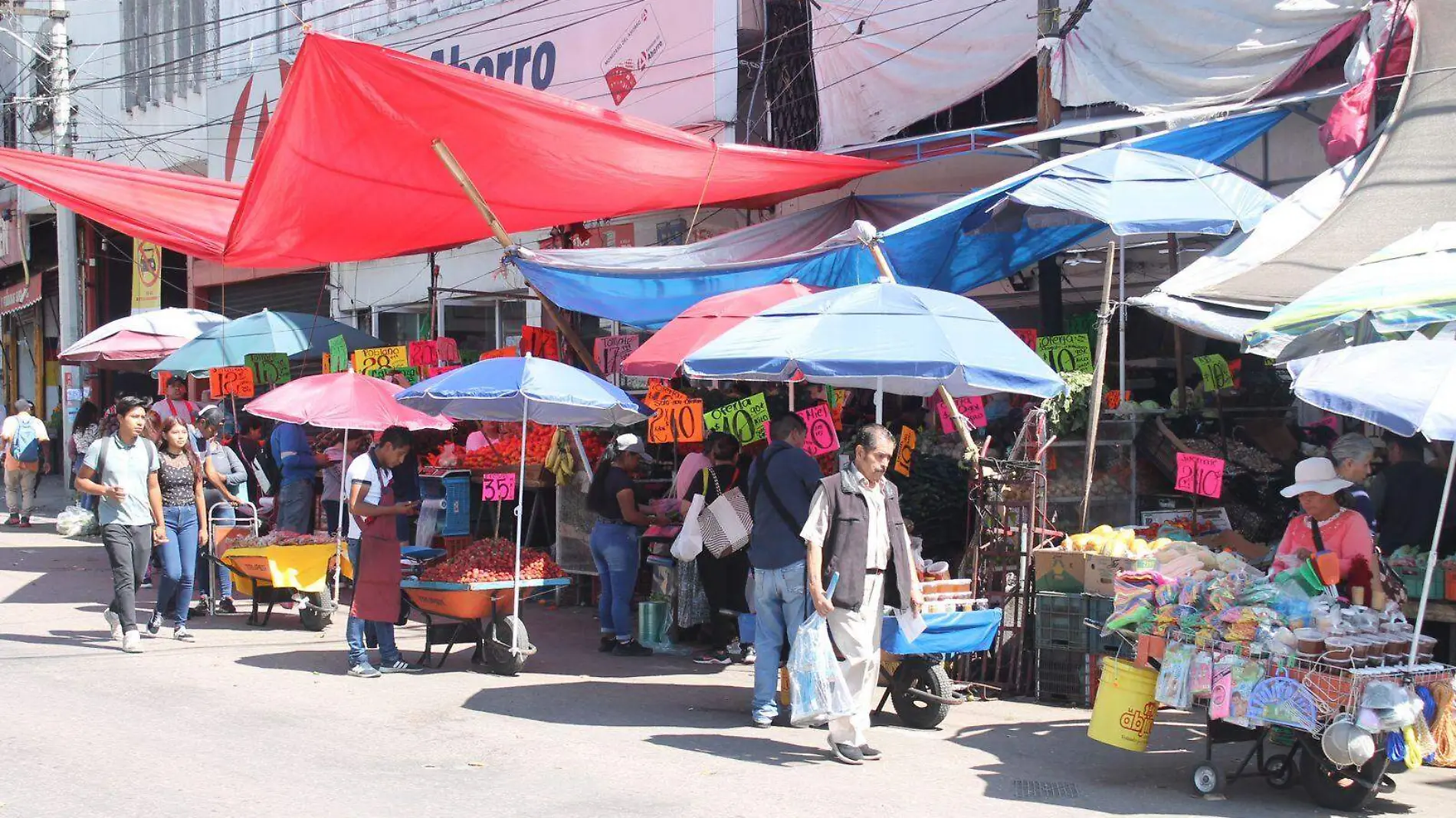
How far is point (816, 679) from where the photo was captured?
7.67 m

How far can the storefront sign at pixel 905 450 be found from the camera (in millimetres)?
10570

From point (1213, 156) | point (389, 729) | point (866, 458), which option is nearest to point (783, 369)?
point (866, 458)

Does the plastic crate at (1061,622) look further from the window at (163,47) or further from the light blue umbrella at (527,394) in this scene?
the window at (163,47)

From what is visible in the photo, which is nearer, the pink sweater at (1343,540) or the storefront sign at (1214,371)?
the pink sweater at (1343,540)

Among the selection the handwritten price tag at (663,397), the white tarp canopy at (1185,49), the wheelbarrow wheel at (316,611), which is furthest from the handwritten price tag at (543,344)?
the white tarp canopy at (1185,49)

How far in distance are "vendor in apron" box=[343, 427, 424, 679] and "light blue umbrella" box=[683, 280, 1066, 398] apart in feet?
8.59

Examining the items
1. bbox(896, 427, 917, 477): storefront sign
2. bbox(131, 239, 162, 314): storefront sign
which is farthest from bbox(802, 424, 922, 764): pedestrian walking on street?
bbox(131, 239, 162, 314): storefront sign

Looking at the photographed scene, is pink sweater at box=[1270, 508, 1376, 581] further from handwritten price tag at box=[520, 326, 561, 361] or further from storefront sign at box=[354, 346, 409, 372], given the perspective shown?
storefront sign at box=[354, 346, 409, 372]

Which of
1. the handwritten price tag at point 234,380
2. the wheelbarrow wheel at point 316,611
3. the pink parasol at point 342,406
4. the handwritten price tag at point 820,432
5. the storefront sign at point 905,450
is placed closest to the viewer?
the handwritten price tag at point 820,432

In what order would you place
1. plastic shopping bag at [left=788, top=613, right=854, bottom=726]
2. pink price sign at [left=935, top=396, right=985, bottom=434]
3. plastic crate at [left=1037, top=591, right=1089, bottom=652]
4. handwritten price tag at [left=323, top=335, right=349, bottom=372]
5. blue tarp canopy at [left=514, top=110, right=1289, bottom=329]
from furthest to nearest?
handwritten price tag at [left=323, top=335, right=349, bottom=372] < blue tarp canopy at [left=514, top=110, right=1289, bottom=329] < pink price sign at [left=935, top=396, right=985, bottom=434] < plastic crate at [left=1037, top=591, right=1089, bottom=652] < plastic shopping bag at [left=788, top=613, right=854, bottom=726]

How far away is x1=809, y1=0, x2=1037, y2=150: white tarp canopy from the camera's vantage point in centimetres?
1384

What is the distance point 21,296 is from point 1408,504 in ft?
95.6

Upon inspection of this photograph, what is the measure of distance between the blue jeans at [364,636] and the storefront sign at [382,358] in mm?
5975

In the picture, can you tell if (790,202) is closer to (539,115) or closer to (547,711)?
(539,115)
